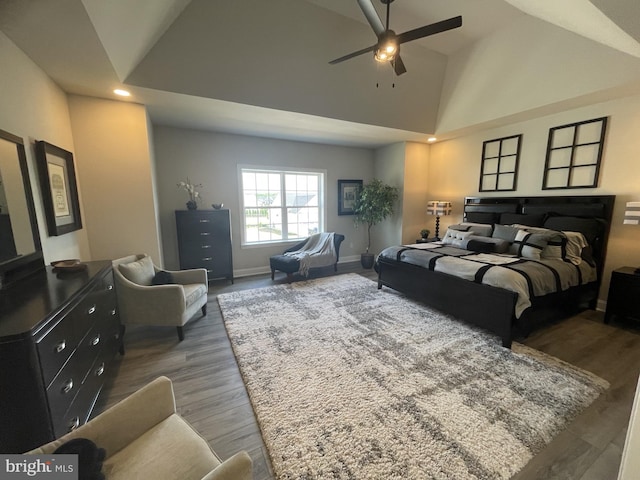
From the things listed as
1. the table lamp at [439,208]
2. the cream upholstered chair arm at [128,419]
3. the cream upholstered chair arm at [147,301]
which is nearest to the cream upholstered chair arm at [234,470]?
the cream upholstered chair arm at [128,419]

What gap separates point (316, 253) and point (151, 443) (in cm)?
387

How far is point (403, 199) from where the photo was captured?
5.30 meters

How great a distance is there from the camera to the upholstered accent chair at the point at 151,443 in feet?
2.95

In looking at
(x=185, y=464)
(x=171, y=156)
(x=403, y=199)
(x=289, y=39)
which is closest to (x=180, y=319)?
(x=185, y=464)

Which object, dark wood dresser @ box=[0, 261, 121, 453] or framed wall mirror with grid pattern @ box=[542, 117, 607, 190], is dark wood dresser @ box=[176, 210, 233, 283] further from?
framed wall mirror with grid pattern @ box=[542, 117, 607, 190]

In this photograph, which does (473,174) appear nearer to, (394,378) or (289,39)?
(289,39)

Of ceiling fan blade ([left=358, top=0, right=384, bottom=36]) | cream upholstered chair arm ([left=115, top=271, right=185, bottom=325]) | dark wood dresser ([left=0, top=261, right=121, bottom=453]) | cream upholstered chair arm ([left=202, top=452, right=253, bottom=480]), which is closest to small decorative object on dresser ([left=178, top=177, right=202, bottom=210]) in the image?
cream upholstered chair arm ([left=115, top=271, right=185, bottom=325])

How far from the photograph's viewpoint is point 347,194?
5891 mm

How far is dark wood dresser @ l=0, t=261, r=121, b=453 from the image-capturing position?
3.44ft

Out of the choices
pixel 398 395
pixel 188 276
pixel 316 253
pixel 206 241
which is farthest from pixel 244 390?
pixel 316 253

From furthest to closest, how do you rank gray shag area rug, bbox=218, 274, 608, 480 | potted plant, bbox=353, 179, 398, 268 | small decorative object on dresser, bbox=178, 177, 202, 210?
potted plant, bbox=353, 179, 398, 268 → small decorative object on dresser, bbox=178, 177, 202, 210 → gray shag area rug, bbox=218, 274, 608, 480

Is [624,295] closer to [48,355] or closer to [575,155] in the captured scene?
[575,155]

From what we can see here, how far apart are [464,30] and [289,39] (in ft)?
7.85

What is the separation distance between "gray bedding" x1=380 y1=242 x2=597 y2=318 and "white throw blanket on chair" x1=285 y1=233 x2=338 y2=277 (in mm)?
1663
